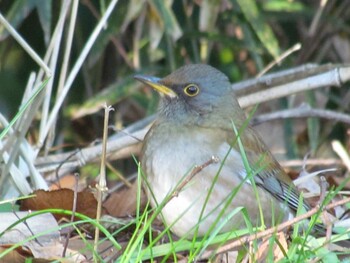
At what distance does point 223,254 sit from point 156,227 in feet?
2.85

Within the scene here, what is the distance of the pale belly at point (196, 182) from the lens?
4.30 meters

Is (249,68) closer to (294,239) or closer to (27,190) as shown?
(27,190)

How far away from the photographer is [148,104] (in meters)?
6.42

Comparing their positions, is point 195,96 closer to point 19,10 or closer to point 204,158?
point 204,158

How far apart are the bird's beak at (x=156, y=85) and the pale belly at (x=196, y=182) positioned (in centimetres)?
27

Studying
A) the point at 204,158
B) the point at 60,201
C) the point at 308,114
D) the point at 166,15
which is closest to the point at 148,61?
the point at 166,15

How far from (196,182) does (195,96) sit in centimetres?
68

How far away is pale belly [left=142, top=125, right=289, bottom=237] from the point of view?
4297mm

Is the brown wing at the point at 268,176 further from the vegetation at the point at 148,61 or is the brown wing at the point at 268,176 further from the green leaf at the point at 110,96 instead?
the green leaf at the point at 110,96

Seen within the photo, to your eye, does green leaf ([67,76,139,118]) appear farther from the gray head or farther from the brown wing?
the brown wing

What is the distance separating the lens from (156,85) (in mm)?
4816

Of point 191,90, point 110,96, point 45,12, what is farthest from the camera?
point 110,96

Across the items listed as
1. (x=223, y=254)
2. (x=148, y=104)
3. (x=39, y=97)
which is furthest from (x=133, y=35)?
(x=223, y=254)

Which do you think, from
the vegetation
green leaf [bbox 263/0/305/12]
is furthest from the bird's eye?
green leaf [bbox 263/0/305/12]
